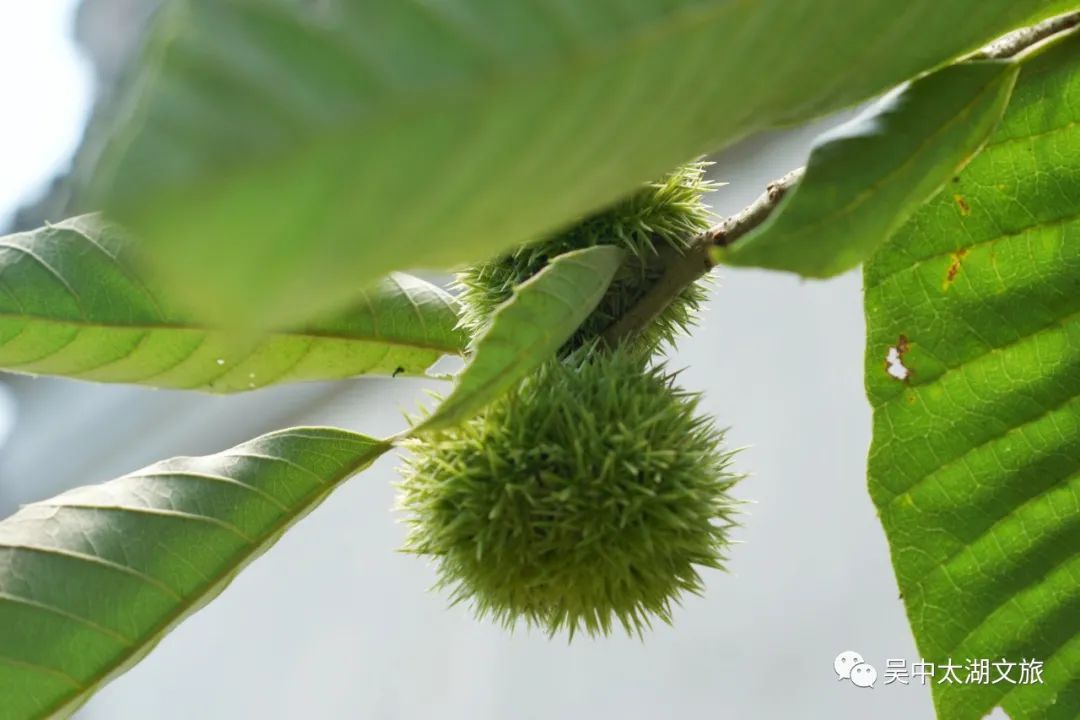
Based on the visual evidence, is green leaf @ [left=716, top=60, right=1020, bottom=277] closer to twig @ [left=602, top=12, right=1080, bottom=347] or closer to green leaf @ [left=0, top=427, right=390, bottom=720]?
twig @ [left=602, top=12, right=1080, bottom=347]

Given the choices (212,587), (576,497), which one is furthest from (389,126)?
(212,587)

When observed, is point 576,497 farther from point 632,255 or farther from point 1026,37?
point 1026,37

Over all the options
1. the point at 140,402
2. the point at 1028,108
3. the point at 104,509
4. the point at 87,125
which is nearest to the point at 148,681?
the point at 140,402

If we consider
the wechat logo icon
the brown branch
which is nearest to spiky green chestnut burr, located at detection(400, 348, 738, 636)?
the brown branch

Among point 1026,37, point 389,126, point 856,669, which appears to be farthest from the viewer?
point 856,669

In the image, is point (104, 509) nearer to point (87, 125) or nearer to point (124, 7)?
point (87, 125)
